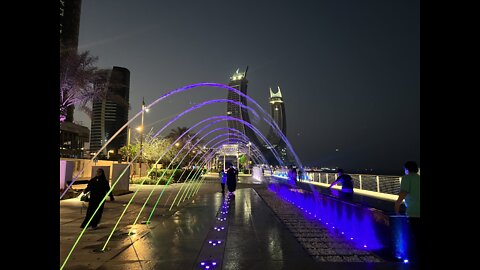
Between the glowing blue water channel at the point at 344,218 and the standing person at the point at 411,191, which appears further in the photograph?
the glowing blue water channel at the point at 344,218

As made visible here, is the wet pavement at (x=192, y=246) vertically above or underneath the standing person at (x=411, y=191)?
underneath

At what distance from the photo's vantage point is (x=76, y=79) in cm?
2773

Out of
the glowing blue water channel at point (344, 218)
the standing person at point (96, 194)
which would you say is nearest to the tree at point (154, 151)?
the glowing blue water channel at point (344, 218)

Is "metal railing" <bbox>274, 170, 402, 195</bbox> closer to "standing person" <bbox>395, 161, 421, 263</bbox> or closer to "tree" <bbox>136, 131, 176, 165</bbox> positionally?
"standing person" <bbox>395, 161, 421, 263</bbox>

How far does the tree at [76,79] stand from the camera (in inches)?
1048

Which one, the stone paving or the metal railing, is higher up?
the metal railing

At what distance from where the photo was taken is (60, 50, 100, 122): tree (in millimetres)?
26609

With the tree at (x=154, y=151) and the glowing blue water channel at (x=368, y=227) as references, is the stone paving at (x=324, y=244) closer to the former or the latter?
the glowing blue water channel at (x=368, y=227)

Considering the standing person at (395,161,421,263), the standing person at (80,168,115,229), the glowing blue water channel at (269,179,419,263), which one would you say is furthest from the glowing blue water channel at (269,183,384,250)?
the standing person at (80,168,115,229)

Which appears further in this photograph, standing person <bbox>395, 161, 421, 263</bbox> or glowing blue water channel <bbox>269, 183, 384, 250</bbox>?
glowing blue water channel <bbox>269, 183, 384, 250</bbox>

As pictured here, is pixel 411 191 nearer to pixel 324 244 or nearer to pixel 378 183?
pixel 324 244

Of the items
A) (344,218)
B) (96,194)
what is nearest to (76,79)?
(96,194)

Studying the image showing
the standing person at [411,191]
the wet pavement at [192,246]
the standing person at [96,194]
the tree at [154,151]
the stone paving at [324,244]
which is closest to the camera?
the standing person at [411,191]
